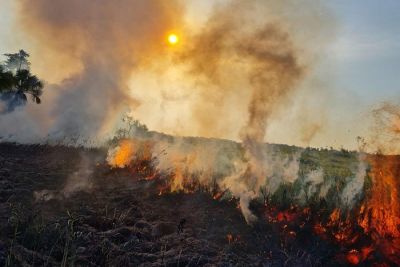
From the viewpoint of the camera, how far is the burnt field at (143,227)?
1378 cm

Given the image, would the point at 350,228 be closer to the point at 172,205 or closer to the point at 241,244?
the point at 241,244

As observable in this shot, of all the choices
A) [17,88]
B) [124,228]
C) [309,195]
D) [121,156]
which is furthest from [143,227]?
[17,88]

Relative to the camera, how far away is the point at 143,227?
16.2 metres

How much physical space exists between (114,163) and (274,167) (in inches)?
347

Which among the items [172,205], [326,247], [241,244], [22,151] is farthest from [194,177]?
[22,151]

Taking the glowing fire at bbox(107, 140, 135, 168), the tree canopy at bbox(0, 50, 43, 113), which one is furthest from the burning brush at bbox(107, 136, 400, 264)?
the tree canopy at bbox(0, 50, 43, 113)

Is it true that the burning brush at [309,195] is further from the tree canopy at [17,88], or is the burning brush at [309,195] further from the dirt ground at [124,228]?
the tree canopy at [17,88]

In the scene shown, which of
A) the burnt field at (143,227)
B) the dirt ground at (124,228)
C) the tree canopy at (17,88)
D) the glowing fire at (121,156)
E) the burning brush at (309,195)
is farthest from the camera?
the tree canopy at (17,88)

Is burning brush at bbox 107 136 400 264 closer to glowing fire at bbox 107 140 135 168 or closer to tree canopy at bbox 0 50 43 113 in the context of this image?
glowing fire at bbox 107 140 135 168

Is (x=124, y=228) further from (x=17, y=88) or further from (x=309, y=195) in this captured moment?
(x=17, y=88)

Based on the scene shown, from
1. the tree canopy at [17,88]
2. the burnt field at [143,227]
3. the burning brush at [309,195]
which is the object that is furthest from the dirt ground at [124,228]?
the tree canopy at [17,88]

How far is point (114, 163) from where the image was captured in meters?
23.4

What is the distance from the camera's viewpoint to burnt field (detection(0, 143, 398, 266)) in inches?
543

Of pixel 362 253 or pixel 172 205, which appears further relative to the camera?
pixel 172 205
